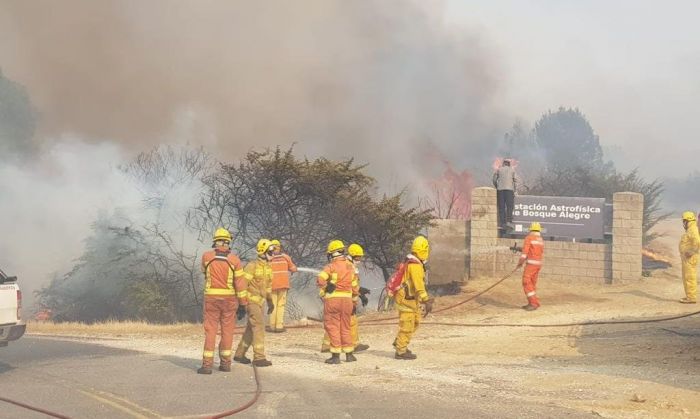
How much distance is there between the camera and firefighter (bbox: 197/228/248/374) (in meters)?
8.82

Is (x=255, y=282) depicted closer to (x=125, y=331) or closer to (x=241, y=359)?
(x=241, y=359)

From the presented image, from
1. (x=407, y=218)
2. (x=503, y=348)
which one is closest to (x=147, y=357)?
(x=503, y=348)

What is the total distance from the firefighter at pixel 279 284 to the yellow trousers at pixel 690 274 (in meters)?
6.98

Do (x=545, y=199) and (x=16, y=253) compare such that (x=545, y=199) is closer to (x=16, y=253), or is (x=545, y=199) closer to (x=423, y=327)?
(x=423, y=327)

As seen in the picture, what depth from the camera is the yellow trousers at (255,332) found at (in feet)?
30.8

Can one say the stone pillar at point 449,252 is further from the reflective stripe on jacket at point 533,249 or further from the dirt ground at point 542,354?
the reflective stripe on jacket at point 533,249

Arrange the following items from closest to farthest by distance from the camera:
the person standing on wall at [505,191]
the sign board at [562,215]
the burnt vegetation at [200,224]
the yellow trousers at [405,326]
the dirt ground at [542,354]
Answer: the dirt ground at [542,354], the yellow trousers at [405,326], the sign board at [562,215], the person standing on wall at [505,191], the burnt vegetation at [200,224]

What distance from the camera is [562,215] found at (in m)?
17.0

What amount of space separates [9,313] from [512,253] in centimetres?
1120

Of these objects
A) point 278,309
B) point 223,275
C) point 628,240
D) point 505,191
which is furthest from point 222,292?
point 628,240

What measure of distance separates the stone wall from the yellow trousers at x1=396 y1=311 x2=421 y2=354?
7400mm

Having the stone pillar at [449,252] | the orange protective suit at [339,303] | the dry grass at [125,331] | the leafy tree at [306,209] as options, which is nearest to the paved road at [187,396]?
the orange protective suit at [339,303]

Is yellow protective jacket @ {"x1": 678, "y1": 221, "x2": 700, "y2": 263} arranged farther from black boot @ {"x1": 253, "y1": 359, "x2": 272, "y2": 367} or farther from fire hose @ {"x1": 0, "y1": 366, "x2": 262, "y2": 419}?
fire hose @ {"x1": 0, "y1": 366, "x2": 262, "y2": 419}

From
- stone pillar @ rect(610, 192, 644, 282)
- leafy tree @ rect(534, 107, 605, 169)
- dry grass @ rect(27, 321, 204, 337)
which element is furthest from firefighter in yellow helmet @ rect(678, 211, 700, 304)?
leafy tree @ rect(534, 107, 605, 169)
